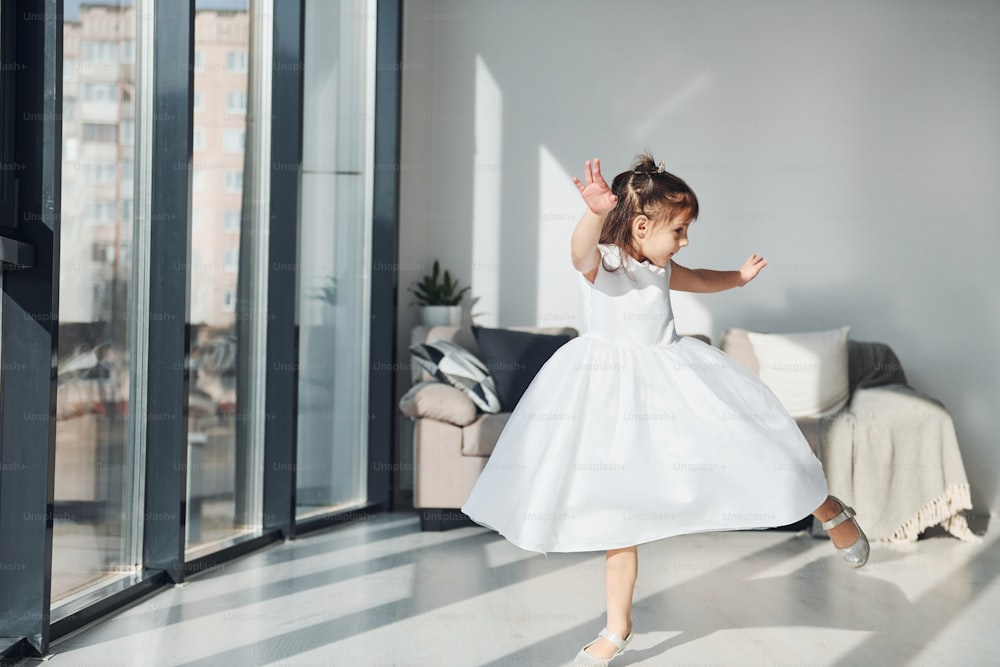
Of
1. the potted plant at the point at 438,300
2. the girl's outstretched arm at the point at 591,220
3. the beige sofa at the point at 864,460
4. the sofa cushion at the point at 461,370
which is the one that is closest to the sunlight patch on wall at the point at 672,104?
the potted plant at the point at 438,300

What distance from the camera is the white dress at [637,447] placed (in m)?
2.00

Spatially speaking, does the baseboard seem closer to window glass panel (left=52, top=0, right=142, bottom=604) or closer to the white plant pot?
the white plant pot

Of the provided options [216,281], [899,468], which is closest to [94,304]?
[216,281]

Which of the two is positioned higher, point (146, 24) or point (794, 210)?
point (146, 24)

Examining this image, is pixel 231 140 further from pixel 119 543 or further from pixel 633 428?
pixel 633 428

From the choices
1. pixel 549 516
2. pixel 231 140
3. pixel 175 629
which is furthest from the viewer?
pixel 231 140

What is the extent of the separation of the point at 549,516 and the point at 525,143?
3001mm

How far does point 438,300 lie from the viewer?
174 inches

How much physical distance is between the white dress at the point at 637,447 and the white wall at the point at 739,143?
7.95ft

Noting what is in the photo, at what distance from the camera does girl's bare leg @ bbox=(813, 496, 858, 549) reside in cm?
220

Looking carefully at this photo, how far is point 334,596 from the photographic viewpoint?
266 cm

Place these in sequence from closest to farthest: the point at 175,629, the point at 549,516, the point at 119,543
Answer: the point at 549,516
the point at 175,629
the point at 119,543

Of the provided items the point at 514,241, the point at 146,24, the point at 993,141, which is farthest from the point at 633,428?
the point at 993,141

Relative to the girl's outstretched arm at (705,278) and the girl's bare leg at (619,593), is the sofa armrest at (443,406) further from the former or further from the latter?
the girl's bare leg at (619,593)
